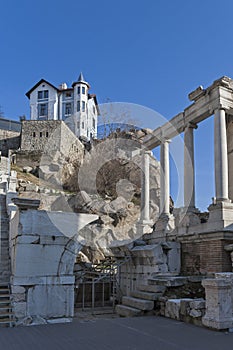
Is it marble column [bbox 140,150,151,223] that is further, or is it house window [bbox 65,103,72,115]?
house window [bbox 65,103,72,115]

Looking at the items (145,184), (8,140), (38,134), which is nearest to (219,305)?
(145,184)

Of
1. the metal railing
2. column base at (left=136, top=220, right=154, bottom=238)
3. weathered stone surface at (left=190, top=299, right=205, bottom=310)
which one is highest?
column base at (left=136, top=220, right=154, bottom=238)

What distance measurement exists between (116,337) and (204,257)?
5560mm

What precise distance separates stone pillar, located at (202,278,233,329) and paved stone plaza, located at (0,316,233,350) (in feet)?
0.58

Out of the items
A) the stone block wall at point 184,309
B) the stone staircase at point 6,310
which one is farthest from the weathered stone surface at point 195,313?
the stone staircase at point 6,310

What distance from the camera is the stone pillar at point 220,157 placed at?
11.5 m

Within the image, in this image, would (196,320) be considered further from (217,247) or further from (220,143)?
(220,143)

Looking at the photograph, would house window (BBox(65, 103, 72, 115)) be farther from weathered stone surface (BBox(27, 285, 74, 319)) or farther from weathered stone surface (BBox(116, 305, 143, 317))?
weathered stone surface (BBox(27, 285, 74, 319))

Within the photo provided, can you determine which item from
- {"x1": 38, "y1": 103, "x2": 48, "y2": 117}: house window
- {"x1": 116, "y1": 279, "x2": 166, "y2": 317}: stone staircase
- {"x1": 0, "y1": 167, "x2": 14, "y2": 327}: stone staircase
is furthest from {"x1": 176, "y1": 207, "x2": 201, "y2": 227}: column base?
{"x1": 38, "y1": 103, "x2": 48, "y2": 117}: house window

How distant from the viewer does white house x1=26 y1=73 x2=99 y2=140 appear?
53.9 meters

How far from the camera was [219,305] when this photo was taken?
6.14 m

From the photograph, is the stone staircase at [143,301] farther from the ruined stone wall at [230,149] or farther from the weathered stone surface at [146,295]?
the ruined stone wall at [230,149]

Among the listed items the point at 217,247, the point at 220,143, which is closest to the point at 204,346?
the point at 217,247

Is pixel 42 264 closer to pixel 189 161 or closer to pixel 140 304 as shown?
pixel 140 304
